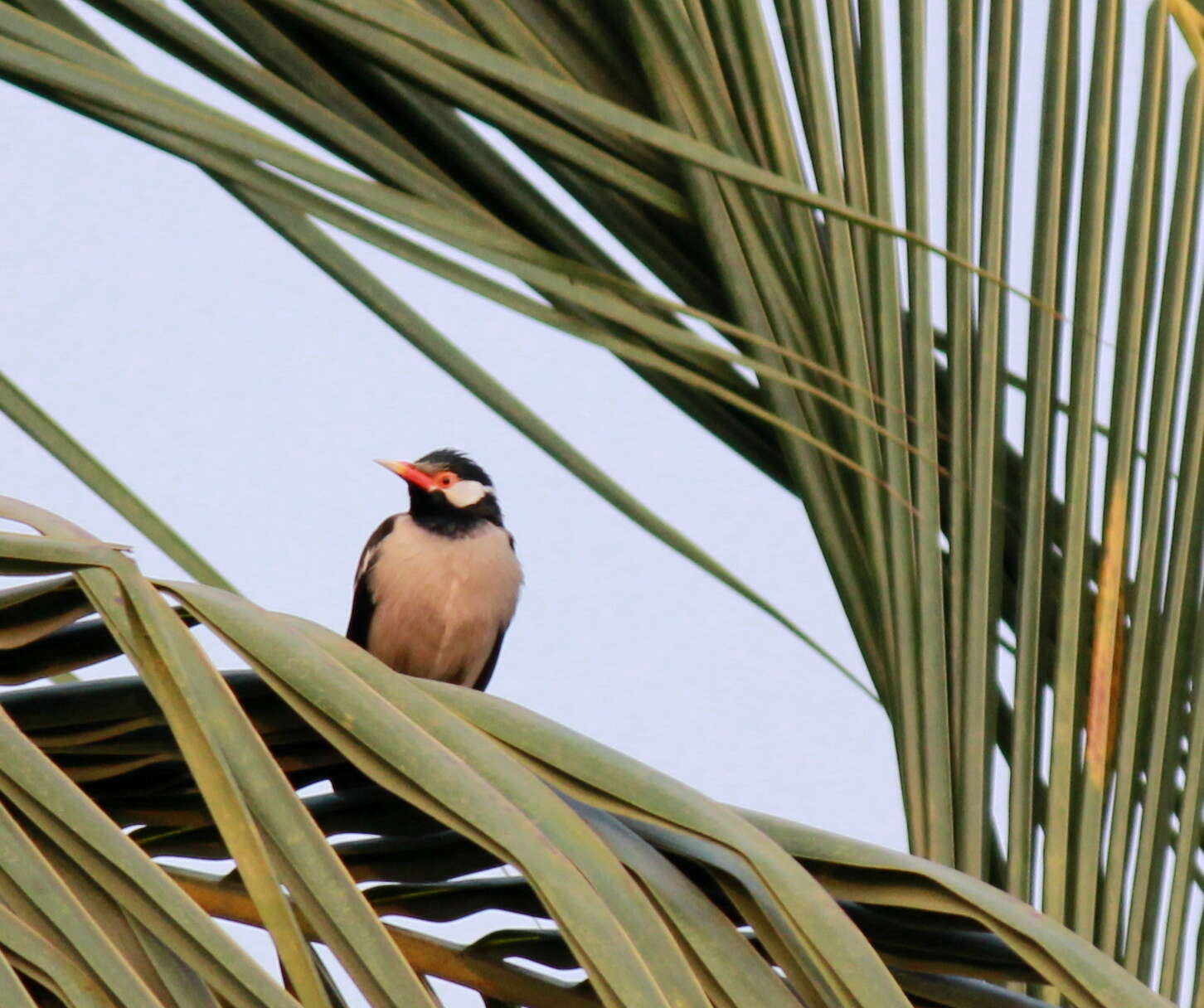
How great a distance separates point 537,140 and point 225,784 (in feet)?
2.34

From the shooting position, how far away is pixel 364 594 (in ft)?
13.3

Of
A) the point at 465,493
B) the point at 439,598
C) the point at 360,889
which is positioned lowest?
the point at 360,889

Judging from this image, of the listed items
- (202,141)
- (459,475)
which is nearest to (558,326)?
(202,141)

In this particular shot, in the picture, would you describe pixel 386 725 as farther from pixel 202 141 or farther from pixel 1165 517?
pixel 1165 517

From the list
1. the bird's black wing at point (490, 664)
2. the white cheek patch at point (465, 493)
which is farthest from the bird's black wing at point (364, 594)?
the bird's black wing at point (490, 664)

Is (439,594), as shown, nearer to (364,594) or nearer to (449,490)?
(364,594)

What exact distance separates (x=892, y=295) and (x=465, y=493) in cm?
279

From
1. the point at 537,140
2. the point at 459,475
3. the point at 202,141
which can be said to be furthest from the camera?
the point at 459,475

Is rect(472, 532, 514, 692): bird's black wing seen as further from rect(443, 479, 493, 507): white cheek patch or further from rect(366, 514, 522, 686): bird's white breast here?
rect(443, 479, 493, 507): white cheek patch

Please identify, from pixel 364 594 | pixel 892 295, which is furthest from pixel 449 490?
pixel 892 295

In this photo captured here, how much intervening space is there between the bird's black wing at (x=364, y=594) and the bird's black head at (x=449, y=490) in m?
0.09

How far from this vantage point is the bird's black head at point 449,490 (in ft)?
13.6

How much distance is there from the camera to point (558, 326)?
1282 millimetres

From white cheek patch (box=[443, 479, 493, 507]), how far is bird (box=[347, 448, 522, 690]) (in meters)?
0.02
